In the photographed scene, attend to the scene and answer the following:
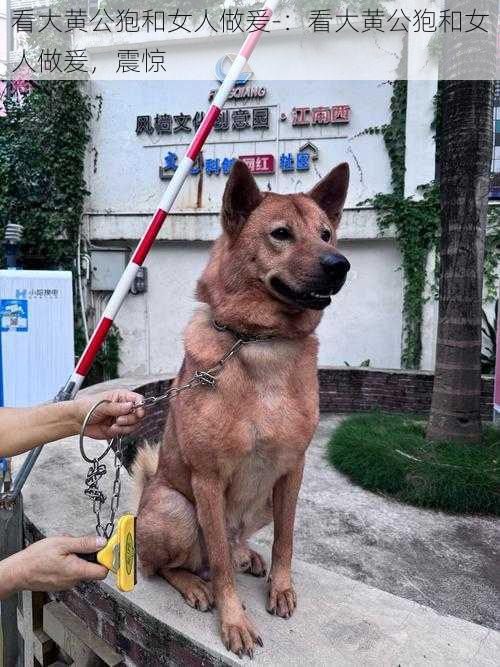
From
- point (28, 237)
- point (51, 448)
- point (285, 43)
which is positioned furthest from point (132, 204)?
point (51, 448)

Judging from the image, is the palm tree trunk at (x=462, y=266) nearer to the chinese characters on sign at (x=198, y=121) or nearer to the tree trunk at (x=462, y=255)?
the tree trunk at (x=462, y=255)

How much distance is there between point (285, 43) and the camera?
8.05 meters

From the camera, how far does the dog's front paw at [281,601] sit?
67.1 inches

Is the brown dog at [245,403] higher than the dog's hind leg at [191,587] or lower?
higher

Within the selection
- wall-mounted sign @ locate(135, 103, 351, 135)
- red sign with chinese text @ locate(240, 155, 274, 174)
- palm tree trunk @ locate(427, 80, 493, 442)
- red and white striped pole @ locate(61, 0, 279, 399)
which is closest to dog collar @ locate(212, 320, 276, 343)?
→ red and white striped pole @ locate(61, 0, 279, 399)

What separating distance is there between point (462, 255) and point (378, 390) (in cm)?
268

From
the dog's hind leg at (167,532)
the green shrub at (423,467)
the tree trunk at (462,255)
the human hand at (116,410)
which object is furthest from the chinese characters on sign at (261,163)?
the dog's hind leg at (167,532)

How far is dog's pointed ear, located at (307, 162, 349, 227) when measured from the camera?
6.01 ft

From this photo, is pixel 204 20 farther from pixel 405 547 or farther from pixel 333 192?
pixel 405 547

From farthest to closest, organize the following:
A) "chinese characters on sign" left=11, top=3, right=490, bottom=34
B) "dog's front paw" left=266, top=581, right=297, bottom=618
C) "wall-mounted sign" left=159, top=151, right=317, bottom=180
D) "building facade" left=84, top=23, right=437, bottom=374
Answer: "wall-mounted sign" left=159, top=151, right=317, bottom=180 < "building facade" left=84, top=23, right=437, bottom=374 < "chinese characters on sign" left=11, top=3, right=490, bottom=34 < "dog's front paw" left=266, top=581, right=297, bottom=618

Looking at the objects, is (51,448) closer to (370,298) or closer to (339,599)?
(339,599)

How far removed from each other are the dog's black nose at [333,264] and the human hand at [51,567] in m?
1.06

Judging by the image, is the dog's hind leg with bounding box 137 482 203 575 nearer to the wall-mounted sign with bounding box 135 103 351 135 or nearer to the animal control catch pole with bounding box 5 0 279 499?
the animal control catch pole with bounding box 5 0 279 499

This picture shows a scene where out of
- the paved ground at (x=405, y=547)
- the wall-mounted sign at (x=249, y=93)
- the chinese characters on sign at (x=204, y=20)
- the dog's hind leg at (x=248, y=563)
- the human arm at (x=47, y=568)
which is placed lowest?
the paved ground at (x=405, y=547)
